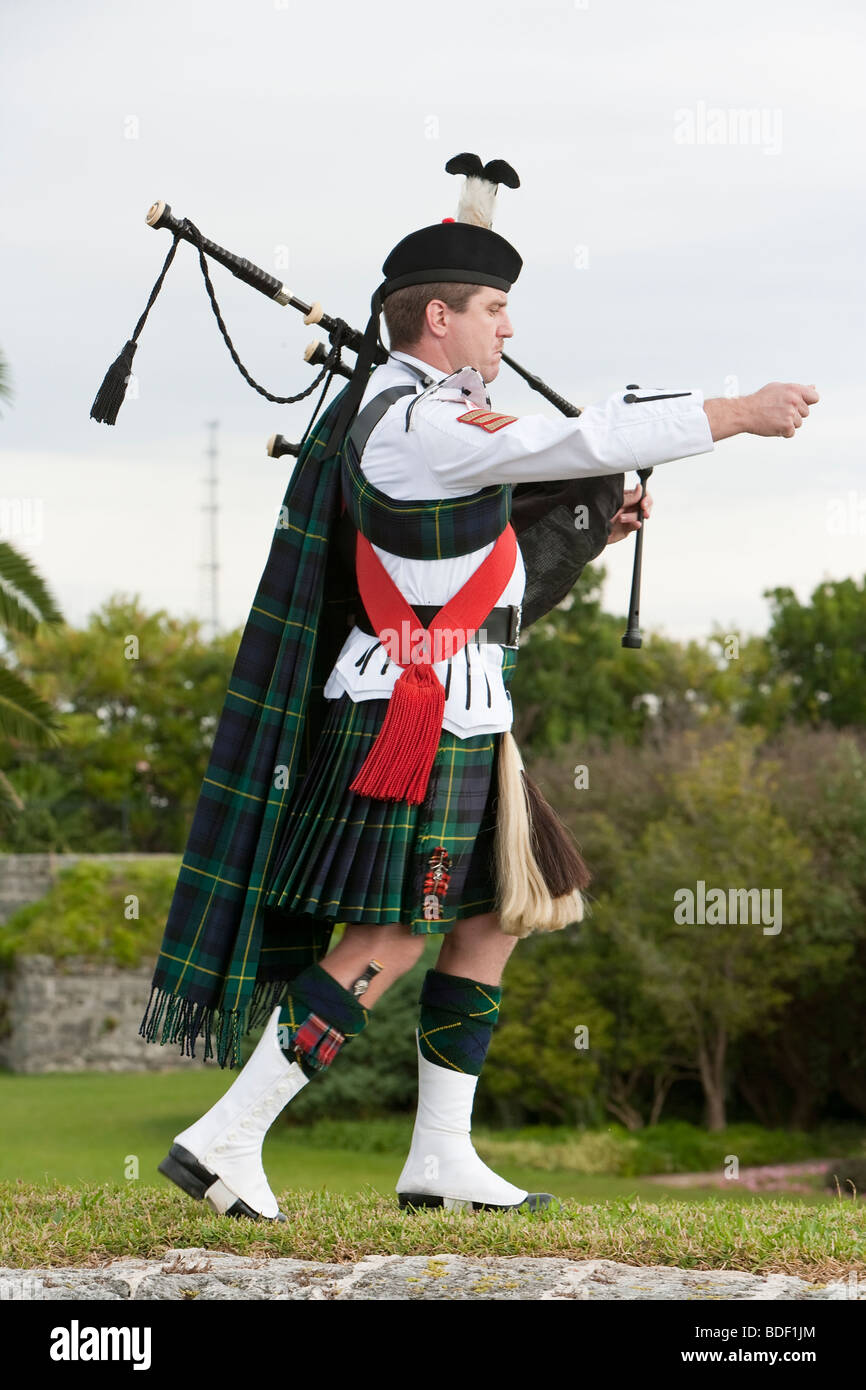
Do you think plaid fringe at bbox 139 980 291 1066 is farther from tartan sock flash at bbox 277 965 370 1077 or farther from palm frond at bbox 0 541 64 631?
palm frond at bbox 0 541 64 631

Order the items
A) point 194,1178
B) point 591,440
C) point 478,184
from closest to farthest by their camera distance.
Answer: point 591,440 → point 194,1178 → point 478,184

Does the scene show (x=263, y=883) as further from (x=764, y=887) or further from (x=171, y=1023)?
(x=764, y=887)

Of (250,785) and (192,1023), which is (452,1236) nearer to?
(192,1023)

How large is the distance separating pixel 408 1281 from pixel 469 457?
1.87 metres

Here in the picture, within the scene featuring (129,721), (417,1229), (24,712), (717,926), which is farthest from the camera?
(129,721)

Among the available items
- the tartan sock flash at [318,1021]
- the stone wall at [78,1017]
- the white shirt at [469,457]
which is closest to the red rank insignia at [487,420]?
the white shirt at [469,457]

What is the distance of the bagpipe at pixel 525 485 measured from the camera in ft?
13.1

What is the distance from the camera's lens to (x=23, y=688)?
1326 centimetres

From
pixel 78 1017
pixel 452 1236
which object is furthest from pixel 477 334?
pixel 78 1017

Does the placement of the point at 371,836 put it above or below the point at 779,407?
below

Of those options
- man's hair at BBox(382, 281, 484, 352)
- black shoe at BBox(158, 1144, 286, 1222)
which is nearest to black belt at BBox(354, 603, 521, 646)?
man's hair at BBox(382, 281, 484, 352)

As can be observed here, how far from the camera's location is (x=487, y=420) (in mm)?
3639

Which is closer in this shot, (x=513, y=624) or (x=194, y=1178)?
(x=194, y=1178)

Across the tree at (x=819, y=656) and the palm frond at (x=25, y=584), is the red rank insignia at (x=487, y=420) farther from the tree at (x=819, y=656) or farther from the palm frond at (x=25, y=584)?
the tree at (x=819, y=656)
